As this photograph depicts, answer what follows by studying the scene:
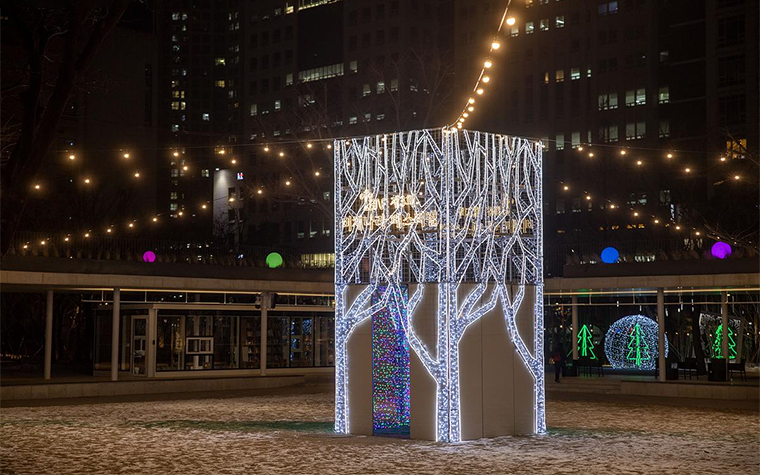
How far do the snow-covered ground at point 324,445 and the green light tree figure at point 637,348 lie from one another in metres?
11.4

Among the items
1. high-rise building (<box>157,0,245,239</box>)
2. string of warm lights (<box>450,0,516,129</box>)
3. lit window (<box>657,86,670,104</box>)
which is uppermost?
high-rise building (<box>157,0,245,239</box>)

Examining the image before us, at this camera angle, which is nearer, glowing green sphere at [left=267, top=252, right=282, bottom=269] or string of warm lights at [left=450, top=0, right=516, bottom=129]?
string of warm lights at [left=450, top=0, right=516, bottom=129]

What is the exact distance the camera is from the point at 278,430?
18.3 meters

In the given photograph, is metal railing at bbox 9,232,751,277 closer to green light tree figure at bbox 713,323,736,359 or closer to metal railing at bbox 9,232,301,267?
metal railing at bbox 9,232,301,267

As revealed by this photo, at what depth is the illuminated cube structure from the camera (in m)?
17.0

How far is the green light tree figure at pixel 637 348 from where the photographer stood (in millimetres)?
33969

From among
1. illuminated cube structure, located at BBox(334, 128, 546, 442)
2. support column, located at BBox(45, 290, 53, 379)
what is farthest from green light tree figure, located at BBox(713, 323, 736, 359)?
support column, located at BBox(45, 290, 53, 379)

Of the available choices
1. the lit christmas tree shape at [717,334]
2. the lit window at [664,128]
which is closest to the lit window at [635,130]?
the lit window at [664,128]

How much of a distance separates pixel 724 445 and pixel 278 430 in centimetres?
744

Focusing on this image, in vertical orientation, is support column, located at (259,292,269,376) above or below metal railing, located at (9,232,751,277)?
below

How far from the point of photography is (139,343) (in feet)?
104

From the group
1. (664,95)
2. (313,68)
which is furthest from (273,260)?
(313,68)

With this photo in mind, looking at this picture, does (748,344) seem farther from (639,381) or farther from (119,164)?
(119,164)

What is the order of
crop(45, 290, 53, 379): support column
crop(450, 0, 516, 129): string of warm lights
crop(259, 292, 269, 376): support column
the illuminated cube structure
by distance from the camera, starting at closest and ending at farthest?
crop(450, 0, 516, 129): string of warm lights → the illuminated cube structure → crop(45, 290, 53, 379): support column → crop(259, 292, 269, 376): support column
